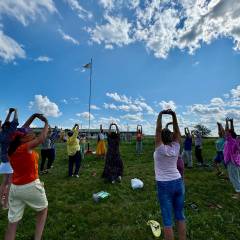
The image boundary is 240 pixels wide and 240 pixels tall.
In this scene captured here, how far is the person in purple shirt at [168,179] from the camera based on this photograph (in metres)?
5.25

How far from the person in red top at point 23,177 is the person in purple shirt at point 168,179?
215cm

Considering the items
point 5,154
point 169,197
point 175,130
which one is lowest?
point 169,197

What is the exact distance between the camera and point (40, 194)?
537cm

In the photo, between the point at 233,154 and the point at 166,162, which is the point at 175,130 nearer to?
the point at 166,162

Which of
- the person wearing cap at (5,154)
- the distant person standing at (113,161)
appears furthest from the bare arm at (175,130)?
the distant person standing at (113,161)

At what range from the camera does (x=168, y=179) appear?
5297 mm

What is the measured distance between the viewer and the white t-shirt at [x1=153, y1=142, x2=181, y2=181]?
5.32 meters

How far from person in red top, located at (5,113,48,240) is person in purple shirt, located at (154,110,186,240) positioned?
2.15 m

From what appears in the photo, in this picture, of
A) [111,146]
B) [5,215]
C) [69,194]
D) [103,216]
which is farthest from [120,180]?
[5,215]

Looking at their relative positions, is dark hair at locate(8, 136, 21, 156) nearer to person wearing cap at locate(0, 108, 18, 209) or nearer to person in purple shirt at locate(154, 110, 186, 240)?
person in purple shirt at locate(154, 110, 186, 240)

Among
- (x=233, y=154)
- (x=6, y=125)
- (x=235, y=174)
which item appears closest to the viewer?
(x=6, y=125)

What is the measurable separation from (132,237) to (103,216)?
1651 millimetres

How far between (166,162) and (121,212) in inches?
152

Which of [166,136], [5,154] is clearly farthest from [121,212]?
[166,136]
